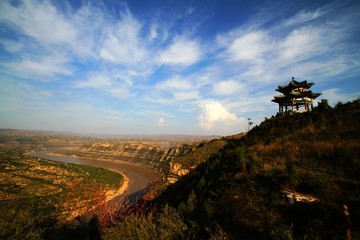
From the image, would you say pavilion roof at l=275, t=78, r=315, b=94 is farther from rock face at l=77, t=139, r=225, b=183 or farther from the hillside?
rock face at l=77, t=139, r=225, b=183

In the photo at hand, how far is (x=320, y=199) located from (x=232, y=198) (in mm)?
4206

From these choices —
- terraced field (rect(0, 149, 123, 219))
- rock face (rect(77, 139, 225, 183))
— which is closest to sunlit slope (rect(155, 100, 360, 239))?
terraced field (rect(0, 149, 123, 219))

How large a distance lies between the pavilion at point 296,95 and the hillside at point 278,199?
8057 millimetres

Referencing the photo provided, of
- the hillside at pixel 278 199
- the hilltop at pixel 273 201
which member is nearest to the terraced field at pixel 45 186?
the hilltop at pixel 273 201

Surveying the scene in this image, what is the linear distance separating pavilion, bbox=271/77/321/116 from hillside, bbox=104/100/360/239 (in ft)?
26.4

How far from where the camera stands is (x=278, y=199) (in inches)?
407

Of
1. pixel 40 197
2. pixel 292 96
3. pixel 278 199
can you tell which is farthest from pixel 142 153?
pixel 278 199

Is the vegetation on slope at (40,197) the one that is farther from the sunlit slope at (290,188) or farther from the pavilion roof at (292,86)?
A: the pavilion roof at (292,86)

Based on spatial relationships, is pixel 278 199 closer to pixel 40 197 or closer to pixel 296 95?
pixel 296 95

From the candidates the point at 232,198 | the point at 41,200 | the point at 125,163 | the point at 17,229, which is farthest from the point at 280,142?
the point at 125,163

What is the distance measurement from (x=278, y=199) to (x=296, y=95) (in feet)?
59.3

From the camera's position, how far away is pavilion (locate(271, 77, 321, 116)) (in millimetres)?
24375

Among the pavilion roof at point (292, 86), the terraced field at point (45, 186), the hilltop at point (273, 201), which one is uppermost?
the pavilion roof at point (292, 86)

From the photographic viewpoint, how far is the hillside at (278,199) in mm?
8414
